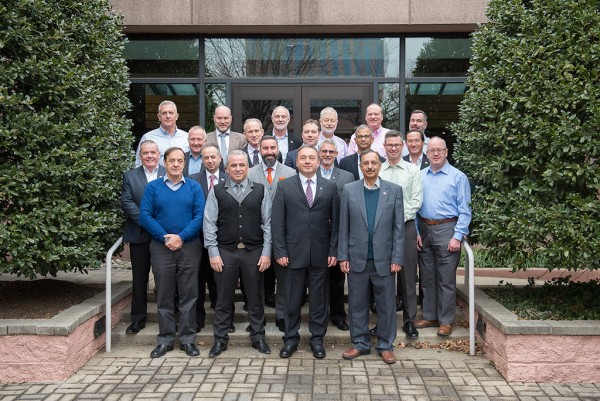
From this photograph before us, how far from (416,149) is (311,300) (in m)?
2.14

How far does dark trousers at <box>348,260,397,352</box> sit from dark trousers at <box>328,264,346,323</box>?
585 millimetres

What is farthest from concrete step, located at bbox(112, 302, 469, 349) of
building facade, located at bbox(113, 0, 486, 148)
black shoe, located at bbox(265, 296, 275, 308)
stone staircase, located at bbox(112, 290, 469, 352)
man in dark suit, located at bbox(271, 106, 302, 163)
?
building facade, located at bbox(113, 0, 486, 148)

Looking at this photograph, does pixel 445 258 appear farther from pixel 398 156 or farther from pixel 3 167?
pixel 3 167

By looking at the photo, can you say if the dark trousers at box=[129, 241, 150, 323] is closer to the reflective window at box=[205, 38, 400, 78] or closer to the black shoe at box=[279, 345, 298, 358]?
the black shoe at box=[279, 345, 298, 358]

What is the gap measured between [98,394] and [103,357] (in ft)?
3.64

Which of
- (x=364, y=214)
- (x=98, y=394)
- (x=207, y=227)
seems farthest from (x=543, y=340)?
(x=98, y=394)

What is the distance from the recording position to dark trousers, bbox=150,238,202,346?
644cm

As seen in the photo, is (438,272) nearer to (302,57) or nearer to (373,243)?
(373,243)

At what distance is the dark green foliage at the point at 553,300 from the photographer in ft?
20.3

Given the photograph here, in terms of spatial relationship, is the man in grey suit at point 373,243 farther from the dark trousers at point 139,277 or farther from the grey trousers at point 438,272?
the dark trousers at point 139,277

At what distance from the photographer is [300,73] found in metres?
11.7

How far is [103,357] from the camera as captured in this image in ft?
21.4

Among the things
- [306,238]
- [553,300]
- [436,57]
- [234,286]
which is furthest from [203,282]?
[436,57]

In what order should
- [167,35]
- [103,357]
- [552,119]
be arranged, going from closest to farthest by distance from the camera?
[552,119] < [103,357] < [167,35]
